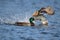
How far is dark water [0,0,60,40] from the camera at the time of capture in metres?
2.24

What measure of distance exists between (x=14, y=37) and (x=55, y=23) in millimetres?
665

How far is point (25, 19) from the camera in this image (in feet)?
8.89

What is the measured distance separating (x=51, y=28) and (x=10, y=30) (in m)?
0.52

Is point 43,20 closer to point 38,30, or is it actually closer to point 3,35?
point 38,30

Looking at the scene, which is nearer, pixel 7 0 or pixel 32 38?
pixel 32 38

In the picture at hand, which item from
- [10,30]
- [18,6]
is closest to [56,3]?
[18,6]

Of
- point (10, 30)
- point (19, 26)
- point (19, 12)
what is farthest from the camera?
point (19, 12)

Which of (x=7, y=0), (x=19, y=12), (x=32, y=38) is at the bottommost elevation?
(x=32, y=38)

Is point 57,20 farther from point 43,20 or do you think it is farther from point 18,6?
point 18,6

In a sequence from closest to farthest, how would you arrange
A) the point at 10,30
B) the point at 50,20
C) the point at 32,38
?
the point at 32,38, the point at 10,30, the point at 50,20

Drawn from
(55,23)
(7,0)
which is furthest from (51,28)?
(7,0)

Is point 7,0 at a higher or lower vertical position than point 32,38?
higher

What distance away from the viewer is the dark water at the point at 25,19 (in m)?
2.24

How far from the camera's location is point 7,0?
10.0ft
